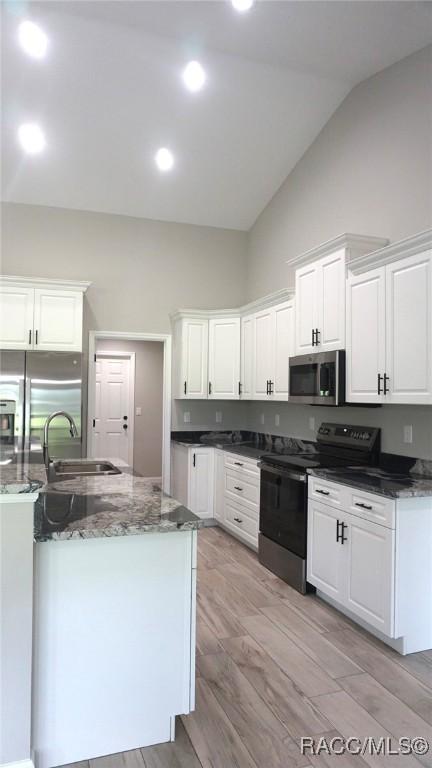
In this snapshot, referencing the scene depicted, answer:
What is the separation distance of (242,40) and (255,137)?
1.11 metres

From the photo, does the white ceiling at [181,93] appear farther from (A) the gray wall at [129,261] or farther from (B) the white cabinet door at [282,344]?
(B) the white cabinet door at [282,344]

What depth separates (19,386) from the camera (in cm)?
479

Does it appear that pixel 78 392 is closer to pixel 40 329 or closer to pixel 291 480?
pixel 40 329

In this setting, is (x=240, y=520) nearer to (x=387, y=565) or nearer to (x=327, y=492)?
(x=327, y=492)

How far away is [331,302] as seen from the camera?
3.78m

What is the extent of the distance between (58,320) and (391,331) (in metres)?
3.19

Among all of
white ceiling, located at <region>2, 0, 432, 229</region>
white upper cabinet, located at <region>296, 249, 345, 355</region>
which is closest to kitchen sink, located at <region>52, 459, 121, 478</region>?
white upper cabinet, located at <region>296, 249, 345, 355</region>

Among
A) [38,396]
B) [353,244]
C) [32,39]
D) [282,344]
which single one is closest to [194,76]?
[32,39]

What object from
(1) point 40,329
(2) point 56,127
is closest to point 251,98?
(2) point 56,127

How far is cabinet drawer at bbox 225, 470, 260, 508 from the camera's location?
4477mm

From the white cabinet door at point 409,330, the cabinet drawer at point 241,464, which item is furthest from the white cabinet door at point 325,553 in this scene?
the cabinet drawer at point 241,464

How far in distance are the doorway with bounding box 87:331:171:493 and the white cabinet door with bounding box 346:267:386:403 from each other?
4.33 meters

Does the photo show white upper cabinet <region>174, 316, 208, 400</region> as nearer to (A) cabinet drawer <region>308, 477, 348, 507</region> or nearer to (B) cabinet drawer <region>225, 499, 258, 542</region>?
(B) cabinet drawer <region>225, 499, 258, 542</region>

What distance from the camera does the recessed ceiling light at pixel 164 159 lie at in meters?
5.04
